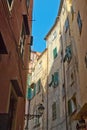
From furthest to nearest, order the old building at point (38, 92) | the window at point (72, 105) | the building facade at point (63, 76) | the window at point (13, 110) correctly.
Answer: the old building at point (38, 92) < the window at point (72, 105) < the building facade at point (63, 76) < the window at point (13, 110)

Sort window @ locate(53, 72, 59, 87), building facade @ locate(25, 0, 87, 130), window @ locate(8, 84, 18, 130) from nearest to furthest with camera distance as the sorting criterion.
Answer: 1. window @ locate(8, 84, 18, 130)
2. building facade @ locate(25, 0, 87, 130)
3. window @ locate(53, 72, 59, 87)

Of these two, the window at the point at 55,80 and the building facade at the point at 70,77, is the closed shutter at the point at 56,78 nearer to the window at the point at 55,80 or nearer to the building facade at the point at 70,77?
the window at the point at 55,80

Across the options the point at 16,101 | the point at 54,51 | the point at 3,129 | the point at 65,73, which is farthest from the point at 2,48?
the point at 54,51

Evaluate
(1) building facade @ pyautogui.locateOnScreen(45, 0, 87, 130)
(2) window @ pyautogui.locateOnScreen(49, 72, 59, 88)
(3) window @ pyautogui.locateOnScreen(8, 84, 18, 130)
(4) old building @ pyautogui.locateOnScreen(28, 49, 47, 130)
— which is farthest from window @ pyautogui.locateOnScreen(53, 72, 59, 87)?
(3) window @ pyautogui.locateOnScreen(8, 84, 18, 130)

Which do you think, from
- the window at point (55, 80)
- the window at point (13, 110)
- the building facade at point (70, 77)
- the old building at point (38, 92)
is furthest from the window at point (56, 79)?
the window at point (13, 110)

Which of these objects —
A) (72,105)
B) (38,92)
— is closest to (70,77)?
(72,105)

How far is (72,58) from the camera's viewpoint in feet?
58.5

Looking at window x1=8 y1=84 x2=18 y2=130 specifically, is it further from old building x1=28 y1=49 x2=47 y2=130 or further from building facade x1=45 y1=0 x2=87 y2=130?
old building x1=28 y1=49 x2=47 y2=130

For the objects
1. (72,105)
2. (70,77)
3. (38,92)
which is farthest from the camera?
(38,92)

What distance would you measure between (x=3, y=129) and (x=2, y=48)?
1.85m

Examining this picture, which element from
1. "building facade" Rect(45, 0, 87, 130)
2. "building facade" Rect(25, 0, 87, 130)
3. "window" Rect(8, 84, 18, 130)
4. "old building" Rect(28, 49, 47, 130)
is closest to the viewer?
"window" Rect(8, 84, 18, 130)

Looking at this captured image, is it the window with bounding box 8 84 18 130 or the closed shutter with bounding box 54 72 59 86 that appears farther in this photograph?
the closed shutter with bounding box 54 72 59 86

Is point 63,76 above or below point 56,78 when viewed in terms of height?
below

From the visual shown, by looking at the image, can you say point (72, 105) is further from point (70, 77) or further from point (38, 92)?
point (38, 92)
